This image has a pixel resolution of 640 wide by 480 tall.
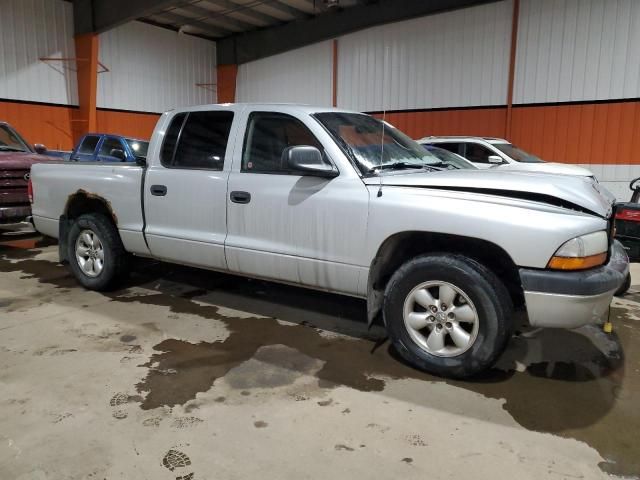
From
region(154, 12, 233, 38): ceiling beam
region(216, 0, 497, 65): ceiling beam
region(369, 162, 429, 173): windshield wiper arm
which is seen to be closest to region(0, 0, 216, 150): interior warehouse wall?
region(154, 12, 233, 38): ceiling beam

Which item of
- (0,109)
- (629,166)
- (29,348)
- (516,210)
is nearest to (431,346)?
(516,210)

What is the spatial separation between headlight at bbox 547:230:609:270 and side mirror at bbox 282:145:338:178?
148cm

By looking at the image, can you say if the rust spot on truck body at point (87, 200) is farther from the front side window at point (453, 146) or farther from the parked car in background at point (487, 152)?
the front side window at point (453, 146)

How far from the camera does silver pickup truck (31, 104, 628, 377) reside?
2879 millimetres

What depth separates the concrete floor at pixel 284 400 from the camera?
93.6 inches

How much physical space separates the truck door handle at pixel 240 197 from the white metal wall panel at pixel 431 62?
11.7 m

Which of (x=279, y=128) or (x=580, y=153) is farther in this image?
(x=580, y=153)

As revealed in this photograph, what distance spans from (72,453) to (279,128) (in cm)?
254

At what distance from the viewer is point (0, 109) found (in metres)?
14.0

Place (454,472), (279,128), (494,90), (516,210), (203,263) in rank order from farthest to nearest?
(494,90), (203,263), (279,128), (516,210), (454,472)

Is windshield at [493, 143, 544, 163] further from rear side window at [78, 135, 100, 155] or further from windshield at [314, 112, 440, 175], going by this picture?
rear side window at [78, 135, 100, 155]

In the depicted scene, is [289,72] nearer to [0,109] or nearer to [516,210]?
[0,109]

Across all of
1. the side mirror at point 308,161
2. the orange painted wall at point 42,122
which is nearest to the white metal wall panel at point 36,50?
the orange painted wall at point 42,122

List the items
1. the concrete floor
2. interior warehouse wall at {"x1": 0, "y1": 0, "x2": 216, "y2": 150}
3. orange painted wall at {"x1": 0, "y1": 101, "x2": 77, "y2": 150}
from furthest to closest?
1. orange painted wall at {"x1": 0, "y1": 101, "x2": 77, "y2": 150}
2. interior warehouse wall at {"x1": 0, "y1": 0, "x2": 216, "y2": 150}
3. the concrete floor
